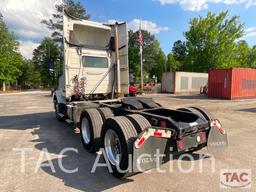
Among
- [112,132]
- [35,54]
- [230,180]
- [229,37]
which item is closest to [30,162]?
[112,132]

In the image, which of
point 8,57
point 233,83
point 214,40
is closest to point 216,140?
point 233,83

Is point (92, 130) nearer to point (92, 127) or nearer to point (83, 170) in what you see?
point (92, 127)

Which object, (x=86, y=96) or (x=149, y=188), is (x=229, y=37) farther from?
(x=149, y=188)

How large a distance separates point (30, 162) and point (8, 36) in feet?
181

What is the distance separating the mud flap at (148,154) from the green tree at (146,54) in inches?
1992

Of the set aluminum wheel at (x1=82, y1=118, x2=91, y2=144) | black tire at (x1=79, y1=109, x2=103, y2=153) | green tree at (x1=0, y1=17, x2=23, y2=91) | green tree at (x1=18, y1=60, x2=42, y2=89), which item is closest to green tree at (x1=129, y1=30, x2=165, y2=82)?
green tree at (x1=0, y1=17, x2=23, y2=91)

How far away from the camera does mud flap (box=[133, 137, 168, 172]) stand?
116 inches

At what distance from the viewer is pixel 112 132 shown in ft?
11.8

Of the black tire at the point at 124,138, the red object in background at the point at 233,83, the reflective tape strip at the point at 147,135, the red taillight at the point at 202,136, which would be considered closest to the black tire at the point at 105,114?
the black tire at the point at 124,138

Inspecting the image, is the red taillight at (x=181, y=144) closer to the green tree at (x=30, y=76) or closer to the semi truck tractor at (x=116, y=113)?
the semi truck tractor at (x=116, y=113)

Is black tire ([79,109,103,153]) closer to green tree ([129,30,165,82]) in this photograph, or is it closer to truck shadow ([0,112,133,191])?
truck shadow ([0,112,133,191])

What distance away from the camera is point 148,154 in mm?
3037

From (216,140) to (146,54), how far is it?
56.8 meters

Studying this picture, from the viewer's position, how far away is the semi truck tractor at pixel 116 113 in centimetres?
312
